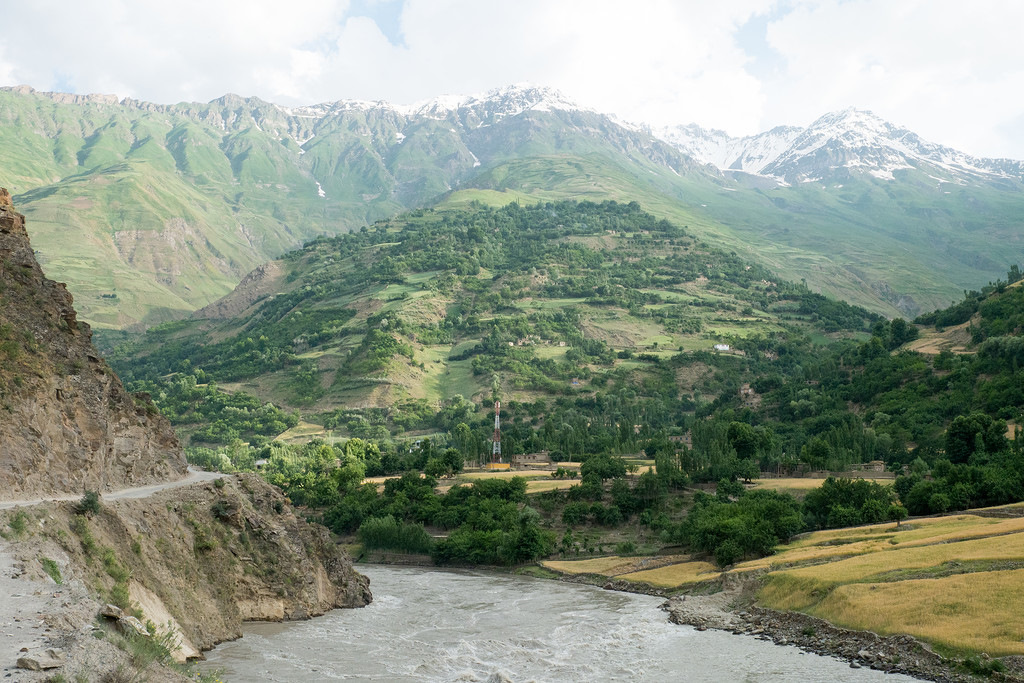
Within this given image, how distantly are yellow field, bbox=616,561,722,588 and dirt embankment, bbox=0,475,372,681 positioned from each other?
2667 cm

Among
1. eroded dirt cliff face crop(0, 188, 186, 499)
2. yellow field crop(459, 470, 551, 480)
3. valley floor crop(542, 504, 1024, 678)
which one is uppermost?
eroded dirt cliff face crop(0, 188, 186, 499)

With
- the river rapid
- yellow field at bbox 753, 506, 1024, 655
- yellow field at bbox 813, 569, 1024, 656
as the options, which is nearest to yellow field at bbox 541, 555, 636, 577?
the river rapid

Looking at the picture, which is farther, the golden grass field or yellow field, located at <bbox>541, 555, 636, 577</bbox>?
yellow field, located at <bbox>541, 555, 636, 577</bbox>

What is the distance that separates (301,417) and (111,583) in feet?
513

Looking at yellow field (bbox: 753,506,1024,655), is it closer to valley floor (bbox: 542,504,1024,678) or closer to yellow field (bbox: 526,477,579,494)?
valley floor (bbox: 542,504,1024,678)

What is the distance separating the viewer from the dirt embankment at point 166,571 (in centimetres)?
2964

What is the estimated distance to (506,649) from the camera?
56.9m

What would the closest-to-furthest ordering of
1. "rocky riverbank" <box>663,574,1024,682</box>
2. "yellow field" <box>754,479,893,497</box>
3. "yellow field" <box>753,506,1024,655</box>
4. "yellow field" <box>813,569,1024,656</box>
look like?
1. "rocky riverbank" <box>663,574,1024,682</box>
2. "yellow field" <box>813,569,1024,656</box>
3. "yellow field" <box>753,506,1024,655</box>
4. "yellow field" <box>754,479,893,497</box>

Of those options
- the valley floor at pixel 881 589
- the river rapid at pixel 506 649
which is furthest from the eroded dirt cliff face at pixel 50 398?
the valley floor at pixel 881 589

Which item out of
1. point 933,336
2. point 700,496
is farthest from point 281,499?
point 933,336

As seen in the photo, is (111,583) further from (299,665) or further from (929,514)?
(929,514)

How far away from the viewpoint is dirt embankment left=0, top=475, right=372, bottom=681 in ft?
97.2

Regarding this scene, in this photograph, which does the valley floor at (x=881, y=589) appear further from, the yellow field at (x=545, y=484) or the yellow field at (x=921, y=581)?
the yellow field at (x=545, y=484)

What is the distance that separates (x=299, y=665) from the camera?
4925 centimetres
